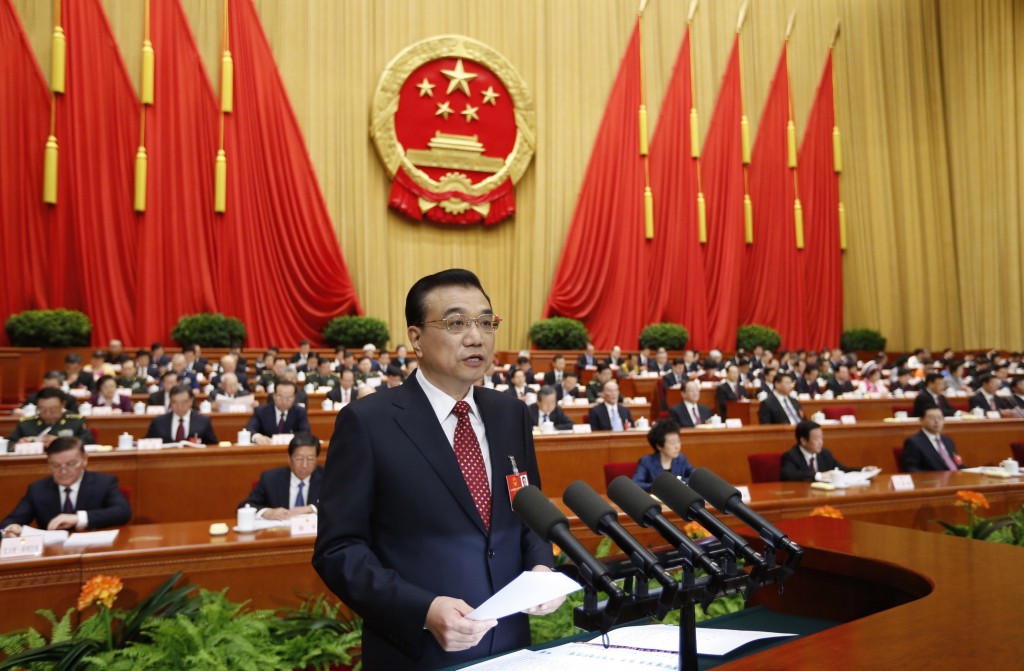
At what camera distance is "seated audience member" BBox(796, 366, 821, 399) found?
952 centimetres

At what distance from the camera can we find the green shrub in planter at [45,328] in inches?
361

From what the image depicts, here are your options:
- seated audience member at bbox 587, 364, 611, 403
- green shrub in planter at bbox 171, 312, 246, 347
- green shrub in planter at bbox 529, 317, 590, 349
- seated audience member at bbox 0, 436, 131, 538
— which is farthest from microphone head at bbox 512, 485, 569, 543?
green shrub in planter at bbox 529, 317, 590, 349

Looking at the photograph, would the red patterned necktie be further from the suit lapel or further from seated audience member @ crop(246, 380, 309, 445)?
seated audience member @ crop(246, 380, 309, 445)

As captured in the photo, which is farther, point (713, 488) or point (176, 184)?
point (176, 184)

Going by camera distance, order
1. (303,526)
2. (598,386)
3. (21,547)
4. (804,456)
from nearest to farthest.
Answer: (21,547) < (303,526) < (804,456) < (598,386)

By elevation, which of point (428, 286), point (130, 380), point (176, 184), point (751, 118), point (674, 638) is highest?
point (751, 118)

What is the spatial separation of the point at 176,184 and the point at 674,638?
37.3 ft

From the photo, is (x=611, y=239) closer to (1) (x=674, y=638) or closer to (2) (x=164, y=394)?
(2) (x=164, y=394)

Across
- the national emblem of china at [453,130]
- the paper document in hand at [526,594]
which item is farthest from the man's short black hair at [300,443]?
the national emblem of china at [453,130]

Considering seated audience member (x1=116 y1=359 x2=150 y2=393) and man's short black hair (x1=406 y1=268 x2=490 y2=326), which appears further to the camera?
seated audience member (x1=116 y1=359 x2=150 y2=393)

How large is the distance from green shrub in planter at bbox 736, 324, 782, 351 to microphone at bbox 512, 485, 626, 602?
13.7 meters

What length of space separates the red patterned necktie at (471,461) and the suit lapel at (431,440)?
0.8 inches

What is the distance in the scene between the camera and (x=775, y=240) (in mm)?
14930

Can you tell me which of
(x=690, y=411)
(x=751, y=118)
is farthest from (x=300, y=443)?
(x=751, y=118)
